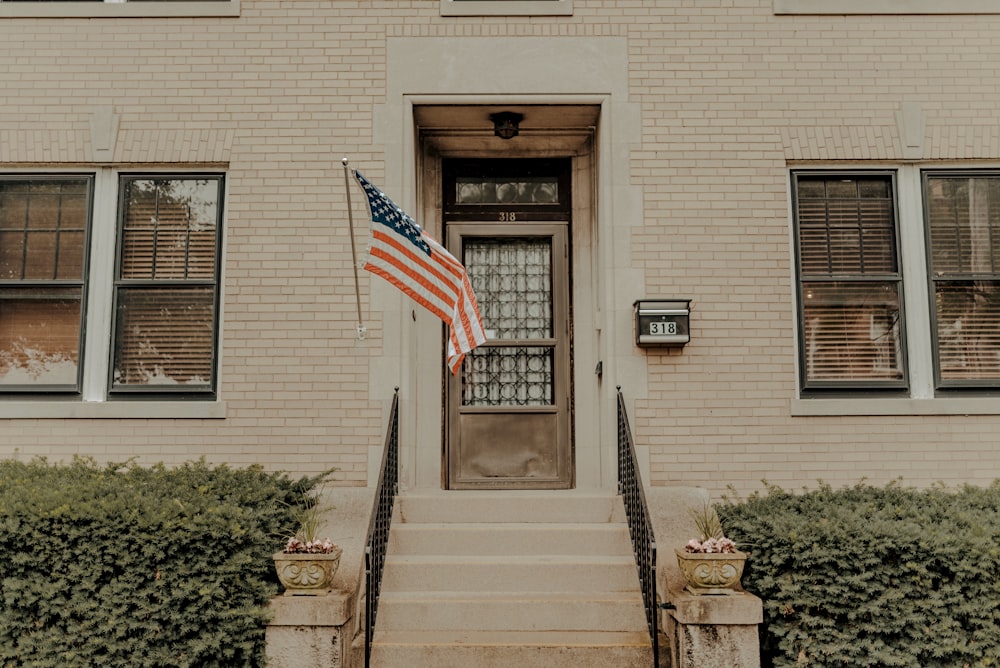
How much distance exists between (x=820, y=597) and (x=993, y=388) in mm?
3093

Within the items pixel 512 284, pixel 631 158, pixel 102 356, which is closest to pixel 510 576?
pixel 512 284

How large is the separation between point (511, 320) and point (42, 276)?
13.0ft

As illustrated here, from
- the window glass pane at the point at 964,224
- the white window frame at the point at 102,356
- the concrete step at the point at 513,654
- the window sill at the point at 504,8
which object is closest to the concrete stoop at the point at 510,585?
the concrete step at the point at 513,654

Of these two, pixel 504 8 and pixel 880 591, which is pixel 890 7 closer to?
pixel 504 8

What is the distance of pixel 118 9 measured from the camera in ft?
23.7

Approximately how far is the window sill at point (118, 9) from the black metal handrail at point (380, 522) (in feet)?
11.7

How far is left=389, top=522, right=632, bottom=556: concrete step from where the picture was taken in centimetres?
615

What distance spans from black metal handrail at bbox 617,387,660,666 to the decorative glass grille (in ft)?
3.80

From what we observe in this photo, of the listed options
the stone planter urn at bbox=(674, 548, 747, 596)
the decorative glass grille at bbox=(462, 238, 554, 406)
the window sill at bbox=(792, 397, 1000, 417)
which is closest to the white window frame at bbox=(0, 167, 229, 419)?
the decorative glass grille at bbox=(462, 238, 554, 406)

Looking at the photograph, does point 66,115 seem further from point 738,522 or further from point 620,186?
point 738,522

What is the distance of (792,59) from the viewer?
721 cm

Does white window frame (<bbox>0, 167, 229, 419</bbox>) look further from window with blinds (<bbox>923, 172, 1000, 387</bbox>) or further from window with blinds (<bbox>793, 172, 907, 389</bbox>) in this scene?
window with blinds (<bbox>923, 172, 1000, 387</bbox>)

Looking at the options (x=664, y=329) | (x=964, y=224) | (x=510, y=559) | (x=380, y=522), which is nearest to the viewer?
(x=380, y=522)

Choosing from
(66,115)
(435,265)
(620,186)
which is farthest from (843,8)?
(66,115)
